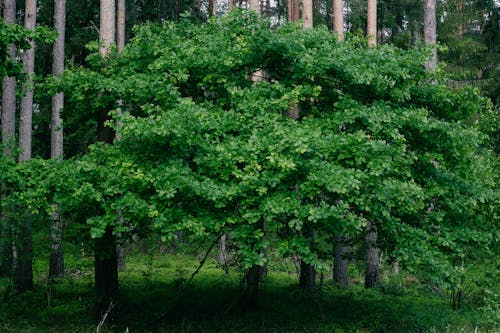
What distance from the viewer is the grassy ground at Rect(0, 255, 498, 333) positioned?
1227cm

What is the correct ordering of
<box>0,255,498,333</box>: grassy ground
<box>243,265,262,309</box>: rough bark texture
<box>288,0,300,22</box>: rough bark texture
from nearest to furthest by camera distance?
<box>0,255,498,333</box>: grassy ground, <box>243,265,262,309</box>: rough bark texture, <box>288,0,300,22</box>: rough bark texture

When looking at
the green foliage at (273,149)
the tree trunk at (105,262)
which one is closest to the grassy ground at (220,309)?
the tree trunk at (105,262)

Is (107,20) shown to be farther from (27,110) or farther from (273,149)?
(273,149)

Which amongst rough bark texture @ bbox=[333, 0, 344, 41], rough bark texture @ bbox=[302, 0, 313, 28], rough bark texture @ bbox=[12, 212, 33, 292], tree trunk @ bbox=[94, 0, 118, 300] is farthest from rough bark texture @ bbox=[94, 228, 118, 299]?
rough bark texture @ bbox=[333, 0, 344, 41]

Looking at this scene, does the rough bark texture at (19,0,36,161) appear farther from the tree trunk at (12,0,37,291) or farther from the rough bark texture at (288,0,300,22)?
the rough bark texture at (288,0,300,22)

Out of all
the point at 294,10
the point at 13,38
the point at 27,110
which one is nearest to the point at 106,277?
the point at 13,38

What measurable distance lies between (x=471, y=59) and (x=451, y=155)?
1941 centimetres

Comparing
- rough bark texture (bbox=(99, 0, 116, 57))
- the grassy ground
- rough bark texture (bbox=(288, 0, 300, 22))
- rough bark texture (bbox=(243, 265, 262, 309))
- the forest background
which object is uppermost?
rough bark texture (bbox=(288, 0, 300, 22))

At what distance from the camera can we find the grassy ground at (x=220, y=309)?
12273 millimetres

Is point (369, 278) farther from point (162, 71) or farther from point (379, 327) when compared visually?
point (162, 71)

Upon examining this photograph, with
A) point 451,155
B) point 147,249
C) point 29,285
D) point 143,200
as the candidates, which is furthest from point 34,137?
point 451,155

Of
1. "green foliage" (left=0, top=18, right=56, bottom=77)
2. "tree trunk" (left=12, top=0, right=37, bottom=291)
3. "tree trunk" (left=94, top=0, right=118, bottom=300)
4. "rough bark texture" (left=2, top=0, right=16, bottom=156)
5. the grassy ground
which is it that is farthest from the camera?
"rough bark texture" (left=2, top=0, right=16, bottom=156)

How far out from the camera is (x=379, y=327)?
42.6 ft

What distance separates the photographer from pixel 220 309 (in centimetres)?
1363
